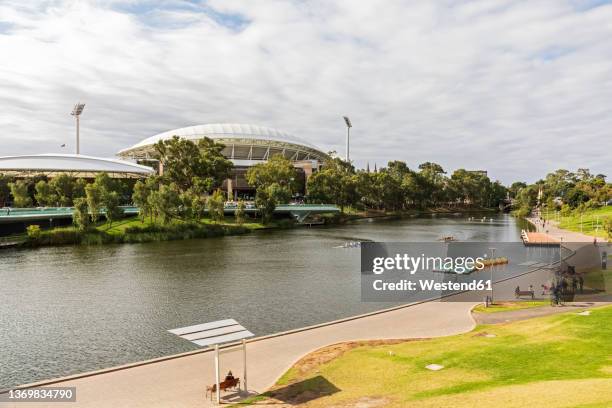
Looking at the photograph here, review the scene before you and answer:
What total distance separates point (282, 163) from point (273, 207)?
29.0 metres

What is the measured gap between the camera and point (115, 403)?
16.8m

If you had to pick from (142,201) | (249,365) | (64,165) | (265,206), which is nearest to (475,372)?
(249,365)

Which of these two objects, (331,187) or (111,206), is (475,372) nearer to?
(111,206)

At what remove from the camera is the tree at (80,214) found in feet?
247

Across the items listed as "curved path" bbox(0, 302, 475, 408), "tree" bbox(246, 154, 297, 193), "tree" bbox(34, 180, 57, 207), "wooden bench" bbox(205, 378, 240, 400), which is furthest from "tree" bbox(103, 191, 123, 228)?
"wooden bench" bbox(205, 378, 240, 400)

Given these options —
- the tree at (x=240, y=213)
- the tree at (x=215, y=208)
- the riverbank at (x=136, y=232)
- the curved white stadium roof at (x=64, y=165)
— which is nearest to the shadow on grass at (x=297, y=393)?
the riverbank at (x=136, y=232)

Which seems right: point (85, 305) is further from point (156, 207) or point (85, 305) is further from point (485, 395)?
point (156, 207)

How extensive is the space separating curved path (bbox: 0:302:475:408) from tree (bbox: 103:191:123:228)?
6444 centimetres

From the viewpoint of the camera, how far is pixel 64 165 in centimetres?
12850

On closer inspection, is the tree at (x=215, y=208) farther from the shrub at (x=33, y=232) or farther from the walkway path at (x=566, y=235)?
the walkway path at (x=566, y=235)

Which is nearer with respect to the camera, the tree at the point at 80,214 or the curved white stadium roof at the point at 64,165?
the tree at the point at 80,214

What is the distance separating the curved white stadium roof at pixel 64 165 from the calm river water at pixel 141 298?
2658 inches

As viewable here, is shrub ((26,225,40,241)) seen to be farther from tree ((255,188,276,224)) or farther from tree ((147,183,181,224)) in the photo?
tree ((255,188,276,224))

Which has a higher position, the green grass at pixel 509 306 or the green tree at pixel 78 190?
the green tree at pixel 78 190
